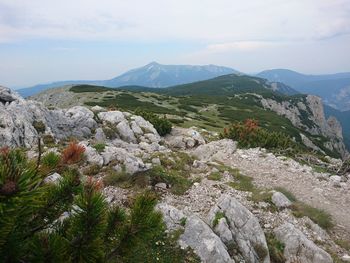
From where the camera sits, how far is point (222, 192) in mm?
14625

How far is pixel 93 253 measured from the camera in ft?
11.5

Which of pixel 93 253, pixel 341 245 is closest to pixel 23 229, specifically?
pixel 93 253

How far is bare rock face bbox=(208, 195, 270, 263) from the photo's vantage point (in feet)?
35.7

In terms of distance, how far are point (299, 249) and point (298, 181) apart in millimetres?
7195

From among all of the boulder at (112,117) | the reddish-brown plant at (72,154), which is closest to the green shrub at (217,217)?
the reddish-brown plant at (72,154)

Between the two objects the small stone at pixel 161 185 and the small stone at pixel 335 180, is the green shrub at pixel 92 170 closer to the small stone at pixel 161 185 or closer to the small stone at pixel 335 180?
the small stone at pixel 161 185

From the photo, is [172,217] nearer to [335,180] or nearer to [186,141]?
[335,180]

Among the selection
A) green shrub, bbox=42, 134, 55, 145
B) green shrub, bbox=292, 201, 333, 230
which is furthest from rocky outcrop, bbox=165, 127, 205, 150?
green shrub, bbox=292, 201, 333, 230

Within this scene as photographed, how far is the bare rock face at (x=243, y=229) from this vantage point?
35.7 feet

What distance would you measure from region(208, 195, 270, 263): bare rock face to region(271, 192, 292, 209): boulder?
226 cm

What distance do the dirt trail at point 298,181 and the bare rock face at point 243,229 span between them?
3.82 metres

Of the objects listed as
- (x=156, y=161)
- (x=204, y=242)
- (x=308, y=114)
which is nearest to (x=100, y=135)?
(x=156, y=161)

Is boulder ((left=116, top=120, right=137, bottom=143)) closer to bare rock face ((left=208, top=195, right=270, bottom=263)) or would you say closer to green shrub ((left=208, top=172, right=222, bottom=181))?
green shrub ((left=208, top=172, right=222, bottom=181))

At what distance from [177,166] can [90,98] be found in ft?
233
